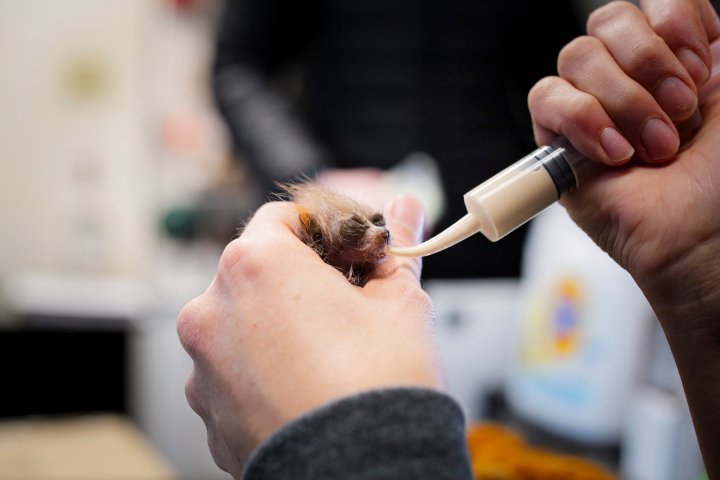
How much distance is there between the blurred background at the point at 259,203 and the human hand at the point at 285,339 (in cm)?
34

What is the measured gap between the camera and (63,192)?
9.59 ft

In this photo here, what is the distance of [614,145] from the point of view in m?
0.63

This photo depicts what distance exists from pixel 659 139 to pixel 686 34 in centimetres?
10

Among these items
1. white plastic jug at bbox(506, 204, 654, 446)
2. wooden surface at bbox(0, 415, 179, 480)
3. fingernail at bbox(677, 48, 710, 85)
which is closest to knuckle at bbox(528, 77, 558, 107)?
fingernail at bbox(677, 48, 710, 85)

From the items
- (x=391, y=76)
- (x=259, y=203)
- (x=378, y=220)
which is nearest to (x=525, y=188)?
(x=378, y=220)

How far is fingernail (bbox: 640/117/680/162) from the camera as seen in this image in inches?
24.7

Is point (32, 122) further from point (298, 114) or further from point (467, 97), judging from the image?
point (467, 97)

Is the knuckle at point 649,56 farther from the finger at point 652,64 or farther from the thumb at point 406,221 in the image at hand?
the thumb at point 406,221

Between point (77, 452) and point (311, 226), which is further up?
point (311, 226)

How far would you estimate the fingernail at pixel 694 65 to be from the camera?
650 millimetres

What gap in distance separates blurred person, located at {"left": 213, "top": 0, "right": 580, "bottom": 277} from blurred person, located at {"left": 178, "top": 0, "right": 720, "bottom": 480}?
0.93 metres

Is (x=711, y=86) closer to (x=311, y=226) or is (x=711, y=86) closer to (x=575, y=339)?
(x=311, y=226)

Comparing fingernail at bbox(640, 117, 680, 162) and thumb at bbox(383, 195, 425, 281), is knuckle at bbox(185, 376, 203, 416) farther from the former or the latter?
fingernail at bbox(640, 117, 680, 162)

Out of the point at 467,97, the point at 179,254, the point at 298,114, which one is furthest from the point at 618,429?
the point at 179,254
